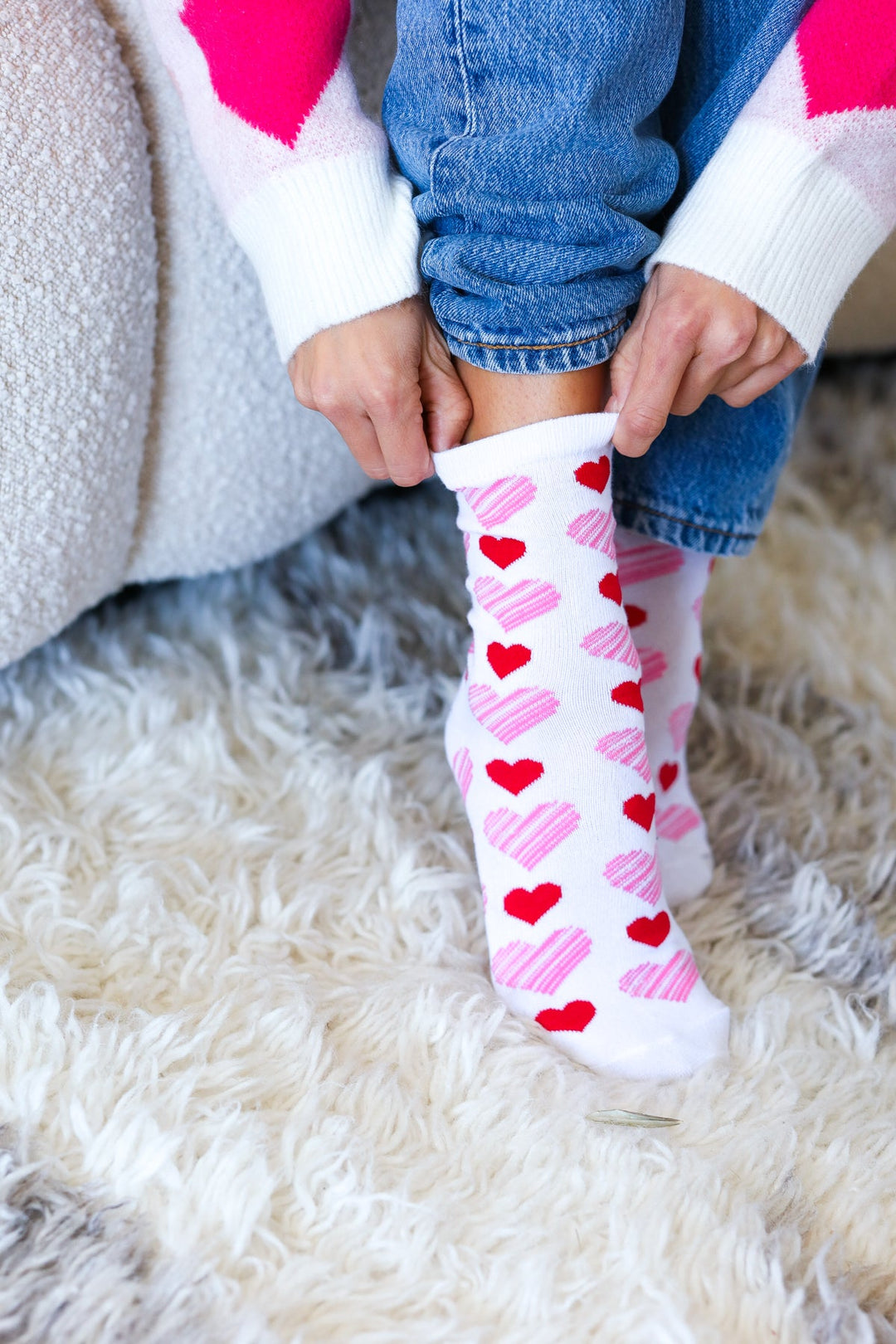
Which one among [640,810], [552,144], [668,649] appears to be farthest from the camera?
[668,649]

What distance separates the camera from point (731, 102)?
1.77 feet

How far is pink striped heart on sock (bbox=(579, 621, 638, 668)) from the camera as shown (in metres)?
0.55

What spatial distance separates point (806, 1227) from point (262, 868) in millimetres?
318

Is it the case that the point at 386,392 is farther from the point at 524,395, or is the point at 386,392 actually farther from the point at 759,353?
the point at 759,353

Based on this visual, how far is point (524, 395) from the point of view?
20.9 inches

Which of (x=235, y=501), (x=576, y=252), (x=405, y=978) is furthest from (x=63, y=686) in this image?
(x=576, y=252)

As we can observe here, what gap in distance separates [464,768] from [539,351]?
0.71 ft

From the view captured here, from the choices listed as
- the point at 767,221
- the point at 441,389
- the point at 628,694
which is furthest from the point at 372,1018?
the point at 767,221

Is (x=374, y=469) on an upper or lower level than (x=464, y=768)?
upper

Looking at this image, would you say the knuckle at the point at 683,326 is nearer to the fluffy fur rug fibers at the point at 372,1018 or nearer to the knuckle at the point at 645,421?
the knuckle at the point at 645,421

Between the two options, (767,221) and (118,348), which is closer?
(767,221)

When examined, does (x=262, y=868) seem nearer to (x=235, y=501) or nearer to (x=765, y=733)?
(x=235, y=501)

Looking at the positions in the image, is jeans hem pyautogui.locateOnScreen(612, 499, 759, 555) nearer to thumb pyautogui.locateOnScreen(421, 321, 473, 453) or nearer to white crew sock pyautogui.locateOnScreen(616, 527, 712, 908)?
white crew sock pyautogui.locateOnScreen(616, 527, 712, 908)

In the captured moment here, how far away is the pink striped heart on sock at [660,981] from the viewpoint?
552 mm
